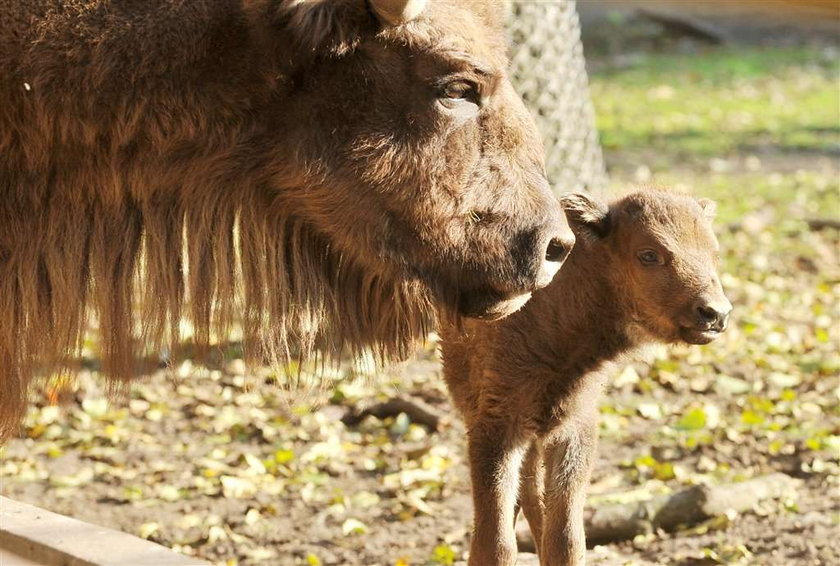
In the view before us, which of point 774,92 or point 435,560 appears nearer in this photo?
point 435,560

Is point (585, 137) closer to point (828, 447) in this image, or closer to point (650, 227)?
point (828, 447)

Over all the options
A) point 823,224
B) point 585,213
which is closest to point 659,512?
point 585,213

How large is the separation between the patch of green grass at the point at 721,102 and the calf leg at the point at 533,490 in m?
10.1

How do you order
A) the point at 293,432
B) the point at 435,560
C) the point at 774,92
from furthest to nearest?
the point at 774,92 → the point at 293,432 → the point at 435,560

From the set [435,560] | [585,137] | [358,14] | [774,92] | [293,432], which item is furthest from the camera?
[774,92]

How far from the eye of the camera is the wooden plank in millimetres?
5250

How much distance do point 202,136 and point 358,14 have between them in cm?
60

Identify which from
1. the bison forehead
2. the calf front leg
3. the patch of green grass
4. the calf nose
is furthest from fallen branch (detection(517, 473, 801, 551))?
the patch of green grass

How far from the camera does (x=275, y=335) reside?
4348 millimetres

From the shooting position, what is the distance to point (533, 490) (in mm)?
6051

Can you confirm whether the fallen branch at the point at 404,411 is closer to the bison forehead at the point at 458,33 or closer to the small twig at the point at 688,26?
the bison forehead at the point at 458,33

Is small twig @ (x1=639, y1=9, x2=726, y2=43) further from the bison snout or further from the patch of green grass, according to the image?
the bison snout

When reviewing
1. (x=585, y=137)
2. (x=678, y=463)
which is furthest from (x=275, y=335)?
(x=585, y=137)

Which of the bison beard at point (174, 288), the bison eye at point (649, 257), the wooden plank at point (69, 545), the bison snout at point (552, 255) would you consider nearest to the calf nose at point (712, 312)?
the bison eye at point (649, 257)
